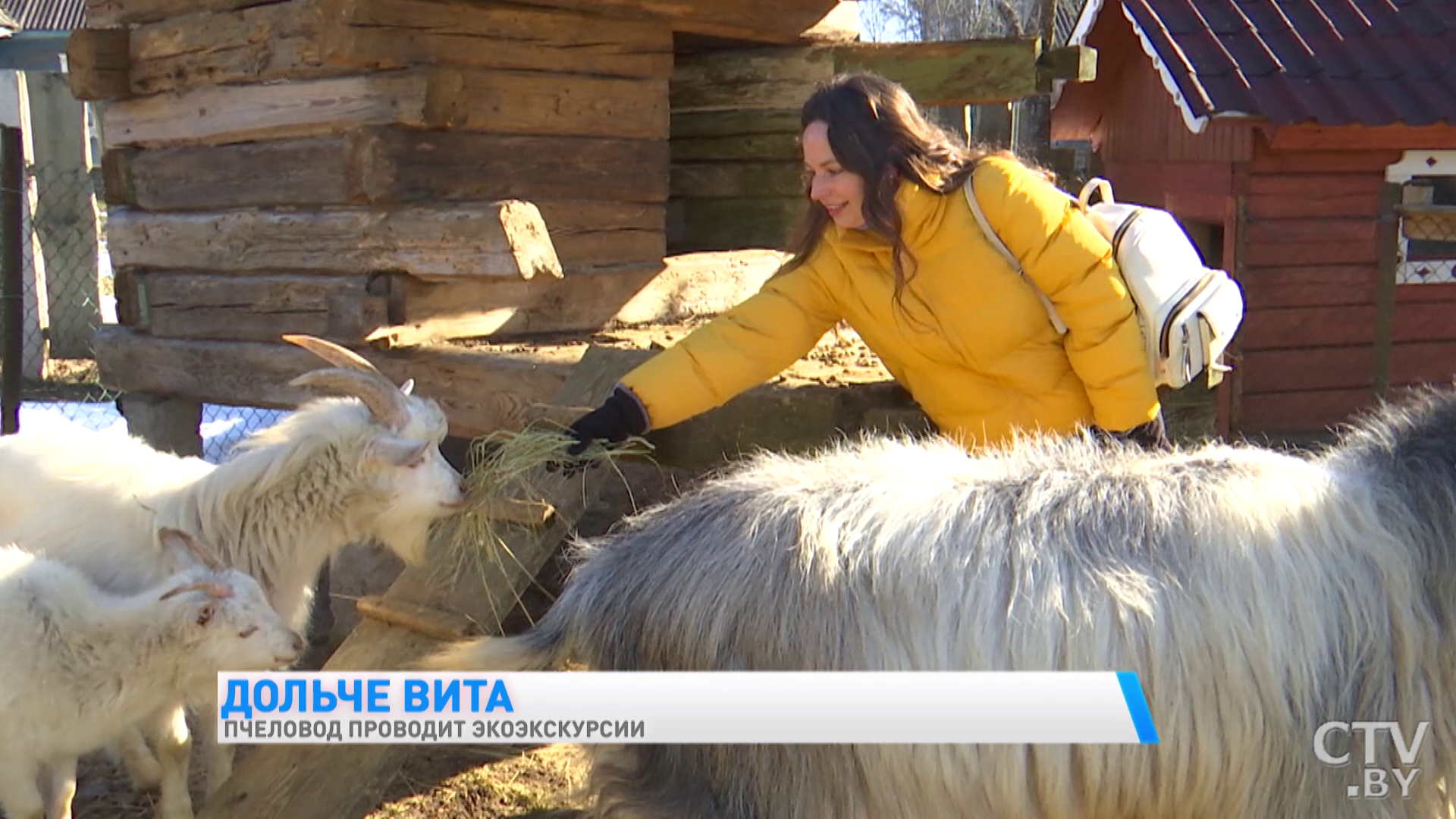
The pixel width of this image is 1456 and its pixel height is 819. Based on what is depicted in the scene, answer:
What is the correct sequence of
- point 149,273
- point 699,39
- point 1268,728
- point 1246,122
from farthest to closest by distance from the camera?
1. point 1246,122
2. point 699,39
3. point 149,273
4. point 1268,728

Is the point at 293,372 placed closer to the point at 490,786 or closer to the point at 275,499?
the point at 275,499

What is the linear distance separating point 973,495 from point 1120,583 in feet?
1.02

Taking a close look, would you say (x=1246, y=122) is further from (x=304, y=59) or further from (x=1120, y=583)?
(x=1120, y=583)

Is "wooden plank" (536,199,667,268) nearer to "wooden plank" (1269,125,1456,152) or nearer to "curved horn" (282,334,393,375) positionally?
"curved horn" (282,334,393,375)

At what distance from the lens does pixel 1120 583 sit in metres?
2.24

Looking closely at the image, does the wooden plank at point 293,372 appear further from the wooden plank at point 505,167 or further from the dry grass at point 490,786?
the dry grass at point 490,786

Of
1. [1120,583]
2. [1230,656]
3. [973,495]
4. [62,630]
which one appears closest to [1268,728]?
[1230,656]

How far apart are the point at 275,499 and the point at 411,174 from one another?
167 centimetres

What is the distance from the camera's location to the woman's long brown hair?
3396 millimetres

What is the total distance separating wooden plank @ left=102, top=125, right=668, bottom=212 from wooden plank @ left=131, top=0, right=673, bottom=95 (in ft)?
0.94

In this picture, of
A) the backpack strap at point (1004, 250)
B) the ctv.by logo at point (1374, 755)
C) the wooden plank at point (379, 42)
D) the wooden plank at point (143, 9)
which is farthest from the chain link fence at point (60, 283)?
the ctv.by logo at point (1374, 755)

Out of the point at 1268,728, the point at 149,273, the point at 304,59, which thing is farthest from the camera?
the point at 149,273

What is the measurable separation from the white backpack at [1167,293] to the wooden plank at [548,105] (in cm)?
241

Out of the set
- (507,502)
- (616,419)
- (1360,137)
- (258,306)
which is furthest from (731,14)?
(1360,137)
